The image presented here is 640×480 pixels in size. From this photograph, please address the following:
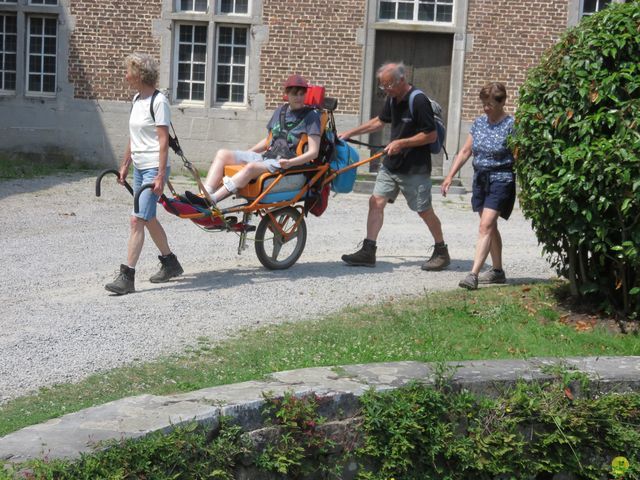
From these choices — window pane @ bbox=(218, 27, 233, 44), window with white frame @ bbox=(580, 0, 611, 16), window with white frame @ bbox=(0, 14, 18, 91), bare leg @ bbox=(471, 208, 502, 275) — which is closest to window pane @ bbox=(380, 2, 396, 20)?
window pane @ bbox=(218, 27, 233, 44)

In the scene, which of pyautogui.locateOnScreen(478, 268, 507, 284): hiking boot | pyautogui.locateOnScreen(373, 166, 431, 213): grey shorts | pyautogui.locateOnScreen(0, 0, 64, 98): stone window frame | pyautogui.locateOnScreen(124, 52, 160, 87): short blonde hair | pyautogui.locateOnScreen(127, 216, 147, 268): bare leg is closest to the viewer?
pyautogui.locateOnScreen(124, 52, 160, 87): short blonde hair

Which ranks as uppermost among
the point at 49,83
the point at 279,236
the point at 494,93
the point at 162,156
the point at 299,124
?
the point at 494,93

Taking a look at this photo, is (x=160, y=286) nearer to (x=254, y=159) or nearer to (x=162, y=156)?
(x=162, y=156)

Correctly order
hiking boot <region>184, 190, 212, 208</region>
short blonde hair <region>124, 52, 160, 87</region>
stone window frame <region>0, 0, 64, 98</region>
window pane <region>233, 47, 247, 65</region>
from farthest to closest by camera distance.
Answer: window pane <region>233, 47, 247, 65</region>, stone window frame <region>0, 0, 64, 98</region>, hiking boot <region>184, 190, 212, 208</region>, short blonde hair <region>124, 52, 160, 87</region>

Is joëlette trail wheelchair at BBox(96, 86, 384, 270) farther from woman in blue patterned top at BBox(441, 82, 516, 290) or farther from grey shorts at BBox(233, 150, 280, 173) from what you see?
woman in blue patterned top at BBox(441, 82, 516, 290)

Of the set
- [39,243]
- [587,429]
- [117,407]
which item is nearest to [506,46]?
[39,243]

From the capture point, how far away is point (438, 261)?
9.91 meters

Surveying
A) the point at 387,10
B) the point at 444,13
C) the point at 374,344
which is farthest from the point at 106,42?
the point at 374,344

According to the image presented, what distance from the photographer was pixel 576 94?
742cm

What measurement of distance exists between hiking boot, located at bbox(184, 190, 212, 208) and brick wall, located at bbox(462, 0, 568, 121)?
380 inches

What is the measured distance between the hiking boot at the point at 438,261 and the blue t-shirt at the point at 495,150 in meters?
1.21

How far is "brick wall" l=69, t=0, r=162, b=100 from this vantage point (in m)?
17.7

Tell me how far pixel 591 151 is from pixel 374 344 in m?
1.98

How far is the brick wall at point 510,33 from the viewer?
17.5 metres
